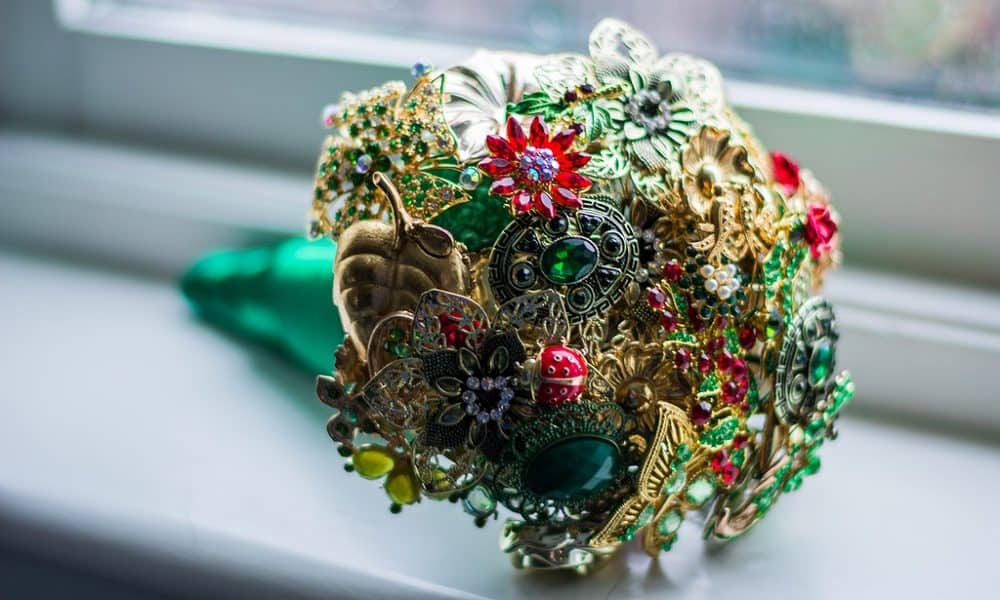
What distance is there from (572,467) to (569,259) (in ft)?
0.37

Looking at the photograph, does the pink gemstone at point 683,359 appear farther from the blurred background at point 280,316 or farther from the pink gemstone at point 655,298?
the blurred background at point 280,316

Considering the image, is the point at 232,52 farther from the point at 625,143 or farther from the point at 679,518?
the point at 679,518

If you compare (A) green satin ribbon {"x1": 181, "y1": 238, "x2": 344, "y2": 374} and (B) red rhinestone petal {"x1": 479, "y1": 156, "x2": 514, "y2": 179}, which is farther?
(A) green satin ribbon {"x1": 181, "y1": 238, "x2": 344, "y2": 374}

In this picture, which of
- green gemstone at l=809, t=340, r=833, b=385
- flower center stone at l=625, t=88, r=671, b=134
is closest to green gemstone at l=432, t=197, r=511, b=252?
flower center stone at l=625, t=88, r=671, b=134

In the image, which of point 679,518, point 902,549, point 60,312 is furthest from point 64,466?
point 902,549

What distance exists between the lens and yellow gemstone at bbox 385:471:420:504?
1.89 feet

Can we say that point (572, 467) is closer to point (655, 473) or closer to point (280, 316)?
point (655, 473)

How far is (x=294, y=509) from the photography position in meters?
0.68

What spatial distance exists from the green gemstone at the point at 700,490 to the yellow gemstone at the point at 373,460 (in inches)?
6.9

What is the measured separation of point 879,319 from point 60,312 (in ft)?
2.34

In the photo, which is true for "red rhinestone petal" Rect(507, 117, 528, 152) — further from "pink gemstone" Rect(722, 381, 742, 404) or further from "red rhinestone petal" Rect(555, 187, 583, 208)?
"pink gemstone" Rect(722, 381, 742, 404)

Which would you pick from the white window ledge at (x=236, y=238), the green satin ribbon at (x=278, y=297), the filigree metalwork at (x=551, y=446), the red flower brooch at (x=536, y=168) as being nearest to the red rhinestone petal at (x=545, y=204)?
the red flower brooch at (x=536, y=168)

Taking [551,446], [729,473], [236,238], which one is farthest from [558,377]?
[236,238]

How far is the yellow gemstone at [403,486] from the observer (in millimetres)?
577
